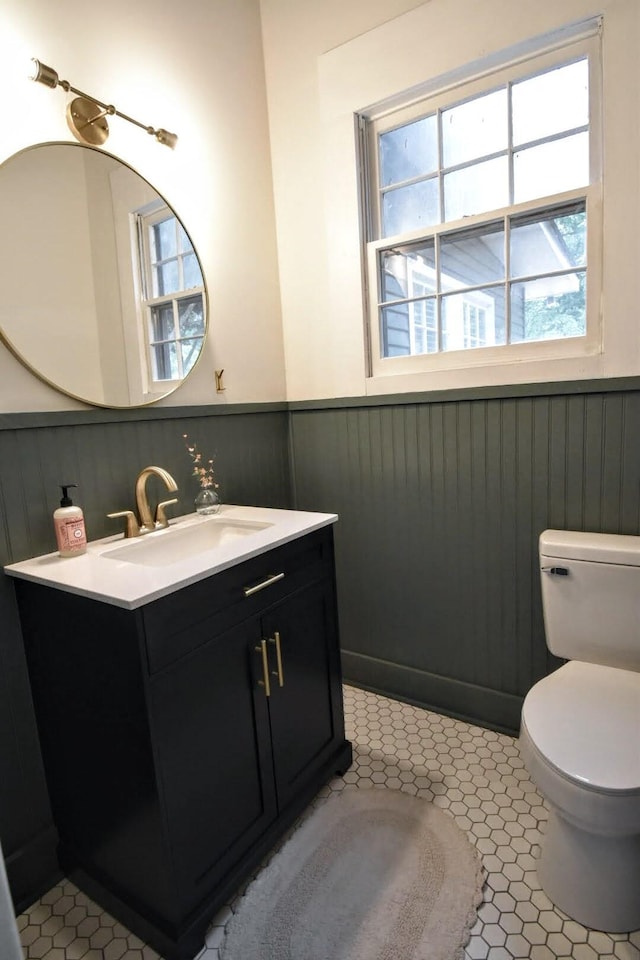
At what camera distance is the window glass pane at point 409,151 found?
1.84 m

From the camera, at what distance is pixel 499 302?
70.1 inches

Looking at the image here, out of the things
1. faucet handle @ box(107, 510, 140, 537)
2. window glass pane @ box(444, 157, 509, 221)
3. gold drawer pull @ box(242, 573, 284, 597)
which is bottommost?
gold drawer pull @ box(242, 573, 284, 597)

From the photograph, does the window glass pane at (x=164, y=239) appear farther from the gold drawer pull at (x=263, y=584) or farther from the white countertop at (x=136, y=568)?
the gold drawer pull at (x=263, y=584)

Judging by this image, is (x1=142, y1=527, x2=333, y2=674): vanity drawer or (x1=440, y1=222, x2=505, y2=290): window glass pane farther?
(x1=440, y1=222, x2=505, y2=290): window glass pane

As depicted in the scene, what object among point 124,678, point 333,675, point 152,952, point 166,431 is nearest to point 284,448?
point 166,431

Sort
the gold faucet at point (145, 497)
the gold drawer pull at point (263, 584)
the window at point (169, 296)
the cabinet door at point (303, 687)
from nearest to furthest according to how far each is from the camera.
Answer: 1. the gold drawer pull at point (263, 584)
2. the cabinet door at point (303, 687)
3. the gold faucet at point (145, 497)
4. the window at point (169, 296)

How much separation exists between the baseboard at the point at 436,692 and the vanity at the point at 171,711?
2.18ft

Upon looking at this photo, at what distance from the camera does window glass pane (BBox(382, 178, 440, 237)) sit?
1.86 metres

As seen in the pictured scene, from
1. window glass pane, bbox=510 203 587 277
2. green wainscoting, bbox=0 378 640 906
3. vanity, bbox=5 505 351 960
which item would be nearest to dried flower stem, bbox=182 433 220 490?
green wainscoting, bbox=0 378 640 906

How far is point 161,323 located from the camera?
5.59 ft

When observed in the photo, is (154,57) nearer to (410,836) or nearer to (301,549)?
(301,549)

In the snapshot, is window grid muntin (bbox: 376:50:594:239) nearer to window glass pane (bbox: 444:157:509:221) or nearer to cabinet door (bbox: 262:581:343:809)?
window glass pane (bbox: 444:157:509:221)

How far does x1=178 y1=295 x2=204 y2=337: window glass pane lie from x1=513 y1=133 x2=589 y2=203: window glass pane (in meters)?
1.10

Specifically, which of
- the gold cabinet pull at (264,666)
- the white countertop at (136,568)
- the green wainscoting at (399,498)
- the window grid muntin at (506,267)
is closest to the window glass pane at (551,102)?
the window grid muntin at (506,267)
